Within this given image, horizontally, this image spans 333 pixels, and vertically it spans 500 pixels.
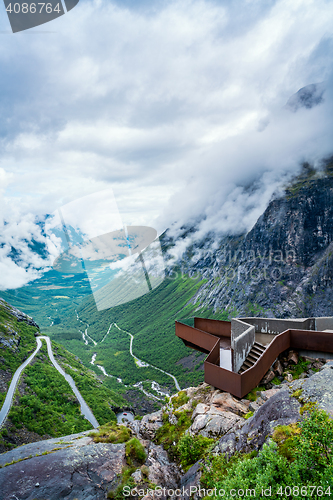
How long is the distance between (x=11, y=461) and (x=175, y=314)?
173 m

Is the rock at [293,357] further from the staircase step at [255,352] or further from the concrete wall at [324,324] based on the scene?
the concrete wall at [324,324]

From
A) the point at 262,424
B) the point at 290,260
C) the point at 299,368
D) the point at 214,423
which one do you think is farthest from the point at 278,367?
the point at 290,260

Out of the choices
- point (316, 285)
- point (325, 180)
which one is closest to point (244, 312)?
point (316, 285)

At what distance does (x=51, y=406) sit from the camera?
108 feet

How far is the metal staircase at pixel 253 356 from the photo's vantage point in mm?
12695

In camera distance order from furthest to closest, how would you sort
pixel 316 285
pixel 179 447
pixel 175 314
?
pixel 175 314 → pixel 316 285 → pixel 179 447

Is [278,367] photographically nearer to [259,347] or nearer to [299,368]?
[299,368]

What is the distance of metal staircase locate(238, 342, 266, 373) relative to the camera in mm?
12695

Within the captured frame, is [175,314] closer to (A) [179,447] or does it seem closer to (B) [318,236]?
(B) [318,236]

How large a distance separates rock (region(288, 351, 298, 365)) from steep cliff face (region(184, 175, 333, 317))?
387ft

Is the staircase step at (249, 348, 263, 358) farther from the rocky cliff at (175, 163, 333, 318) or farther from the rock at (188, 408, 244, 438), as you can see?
the rocky cliff at (175, 163, 333, 318)

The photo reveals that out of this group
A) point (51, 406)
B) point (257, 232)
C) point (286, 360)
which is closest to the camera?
point (286, 360)

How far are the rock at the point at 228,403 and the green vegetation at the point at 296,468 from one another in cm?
473

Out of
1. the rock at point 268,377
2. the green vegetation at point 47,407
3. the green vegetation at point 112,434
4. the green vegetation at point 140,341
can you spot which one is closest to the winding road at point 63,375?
the green vegetation at point 47,407
